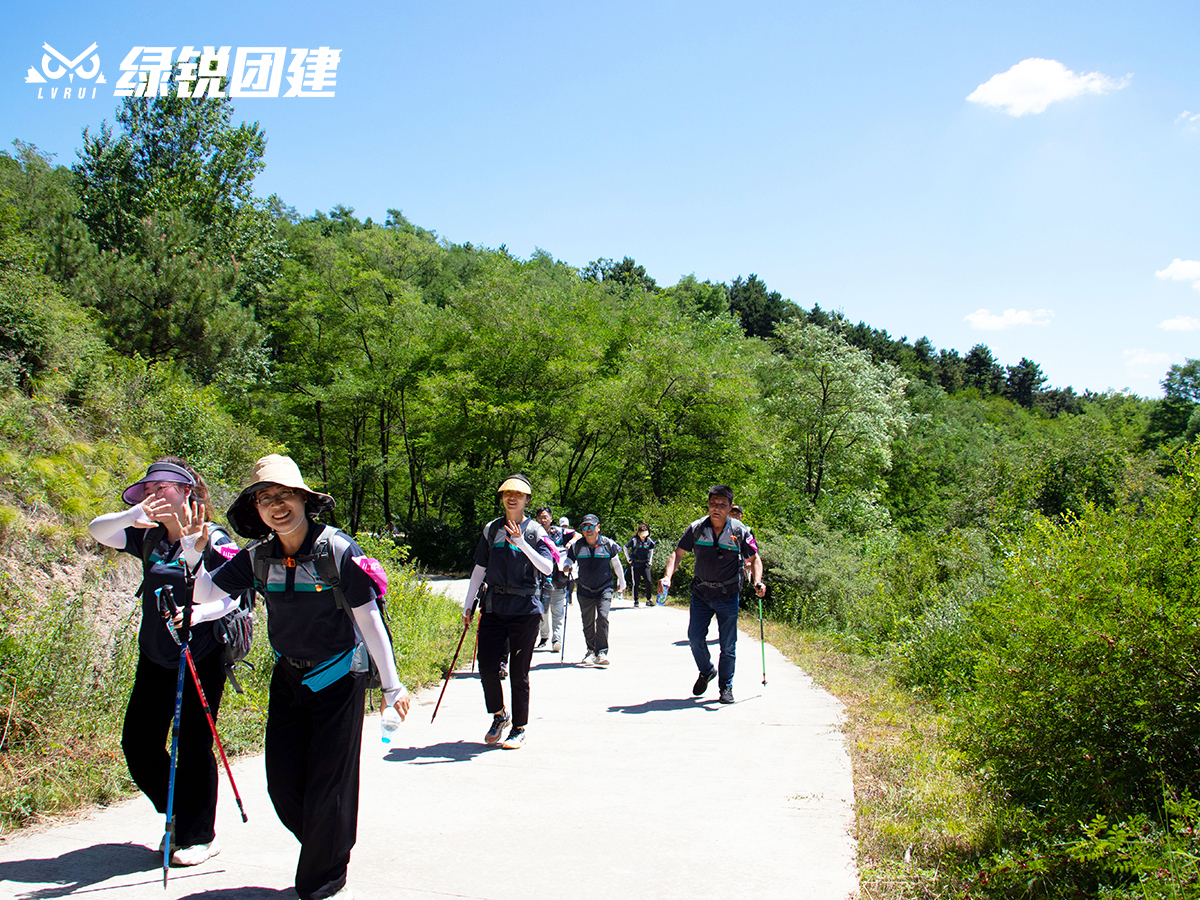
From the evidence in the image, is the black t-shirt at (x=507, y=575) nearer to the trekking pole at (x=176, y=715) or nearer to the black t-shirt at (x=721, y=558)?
the black t-shirt at (x=721, y=558)

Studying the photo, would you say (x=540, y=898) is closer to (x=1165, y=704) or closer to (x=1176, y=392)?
(x=1165, y=704)

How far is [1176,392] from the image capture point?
190 feet

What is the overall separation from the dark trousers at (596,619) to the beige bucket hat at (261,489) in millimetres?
6929

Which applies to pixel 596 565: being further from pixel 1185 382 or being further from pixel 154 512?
pixel 1185 382

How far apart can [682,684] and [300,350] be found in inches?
1351

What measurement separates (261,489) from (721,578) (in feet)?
16.0

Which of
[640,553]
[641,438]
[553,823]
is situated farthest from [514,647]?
[641,438]

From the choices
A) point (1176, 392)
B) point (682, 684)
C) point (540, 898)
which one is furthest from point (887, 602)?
point (1176, 392)

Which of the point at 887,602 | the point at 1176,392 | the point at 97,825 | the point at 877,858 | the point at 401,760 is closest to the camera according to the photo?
the point at 877,858

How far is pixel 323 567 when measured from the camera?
325cm

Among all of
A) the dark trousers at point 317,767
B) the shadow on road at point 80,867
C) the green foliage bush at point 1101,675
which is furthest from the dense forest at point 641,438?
the shadow on road at point 80,867

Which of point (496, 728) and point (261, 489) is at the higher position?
point (261, 489)

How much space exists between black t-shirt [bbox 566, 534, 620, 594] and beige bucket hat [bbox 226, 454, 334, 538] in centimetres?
692

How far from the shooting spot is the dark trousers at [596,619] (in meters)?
10.0
